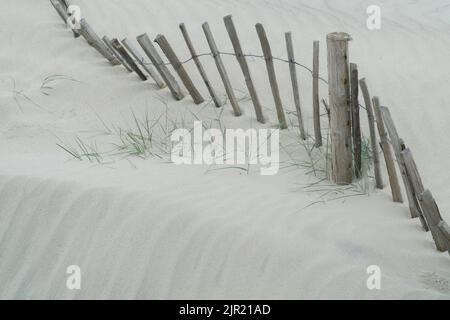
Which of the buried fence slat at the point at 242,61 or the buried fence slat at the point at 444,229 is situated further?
the buried fence slat at the point at 242,61

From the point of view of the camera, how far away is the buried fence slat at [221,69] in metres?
4.54

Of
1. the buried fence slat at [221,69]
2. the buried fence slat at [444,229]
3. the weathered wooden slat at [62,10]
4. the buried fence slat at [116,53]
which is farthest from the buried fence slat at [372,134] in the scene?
the weathered wooden slat at [62,10]

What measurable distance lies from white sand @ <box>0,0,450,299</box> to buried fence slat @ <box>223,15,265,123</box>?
11 cm

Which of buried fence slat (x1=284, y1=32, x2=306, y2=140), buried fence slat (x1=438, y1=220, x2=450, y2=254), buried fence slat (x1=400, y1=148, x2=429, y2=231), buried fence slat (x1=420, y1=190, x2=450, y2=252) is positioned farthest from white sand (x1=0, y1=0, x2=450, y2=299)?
buried fence slat (x1=284, y1=32, x2=306, y2=140)

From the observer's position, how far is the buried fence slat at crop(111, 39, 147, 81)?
4.91 metres

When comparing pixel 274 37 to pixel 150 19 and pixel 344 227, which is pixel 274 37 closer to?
pixel 150 19

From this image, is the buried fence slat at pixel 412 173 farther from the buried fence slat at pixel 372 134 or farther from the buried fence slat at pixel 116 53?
the buried fence slat at pixel 116 53

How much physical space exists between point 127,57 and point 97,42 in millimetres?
619

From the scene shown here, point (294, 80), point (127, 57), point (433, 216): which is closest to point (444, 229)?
point (433, 216)

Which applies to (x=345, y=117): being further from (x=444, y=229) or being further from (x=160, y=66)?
(x=160, y=66)

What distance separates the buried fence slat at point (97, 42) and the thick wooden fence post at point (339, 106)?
2.34 m

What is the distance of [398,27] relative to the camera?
6.24 metres

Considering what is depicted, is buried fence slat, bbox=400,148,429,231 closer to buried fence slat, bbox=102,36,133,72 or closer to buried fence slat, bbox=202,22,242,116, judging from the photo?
buried fence slat, bbox=202,22,242,116
